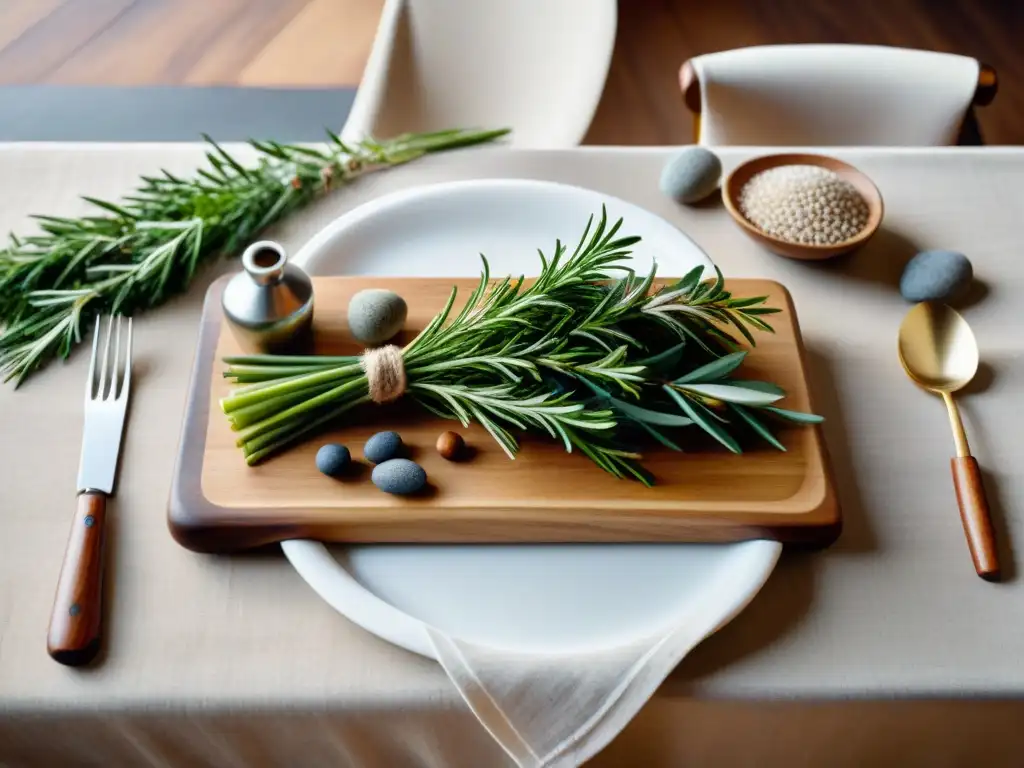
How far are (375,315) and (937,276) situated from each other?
57 cm

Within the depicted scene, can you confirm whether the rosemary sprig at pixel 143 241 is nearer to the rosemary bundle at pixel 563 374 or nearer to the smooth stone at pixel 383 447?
the rosemary bundle at pixel 563 374

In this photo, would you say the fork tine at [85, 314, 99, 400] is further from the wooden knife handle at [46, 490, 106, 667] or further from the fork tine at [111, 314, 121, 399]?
the wooden knife handle at [46, 490, 106, 667]

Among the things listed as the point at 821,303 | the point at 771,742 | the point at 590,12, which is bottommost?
the point at 771,742

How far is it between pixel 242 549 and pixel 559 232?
0.47 metres

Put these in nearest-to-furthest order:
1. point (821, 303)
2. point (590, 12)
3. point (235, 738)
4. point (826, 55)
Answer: point (235, 738) < point (821, 303) < point (826, 55) < point (590, 12)

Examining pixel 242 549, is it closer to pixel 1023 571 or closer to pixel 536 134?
pixel 1023 571

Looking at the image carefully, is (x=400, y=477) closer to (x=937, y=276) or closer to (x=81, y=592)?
(x=81, y=592)

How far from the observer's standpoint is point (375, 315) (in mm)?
799

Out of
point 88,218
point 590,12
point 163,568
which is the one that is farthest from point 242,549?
point 590,12

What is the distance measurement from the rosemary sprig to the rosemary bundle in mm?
192

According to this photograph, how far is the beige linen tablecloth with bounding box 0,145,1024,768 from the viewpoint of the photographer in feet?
2.18

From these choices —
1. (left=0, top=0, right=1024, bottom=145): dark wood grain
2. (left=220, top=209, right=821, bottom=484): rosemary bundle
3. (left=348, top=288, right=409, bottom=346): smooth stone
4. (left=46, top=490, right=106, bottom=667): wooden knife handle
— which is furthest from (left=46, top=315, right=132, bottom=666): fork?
(left=0, top=0, right=1024, bottom=145): dark wood grain

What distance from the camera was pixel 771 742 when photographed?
0.73 meters

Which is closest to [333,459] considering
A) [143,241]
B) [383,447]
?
[383,447]
